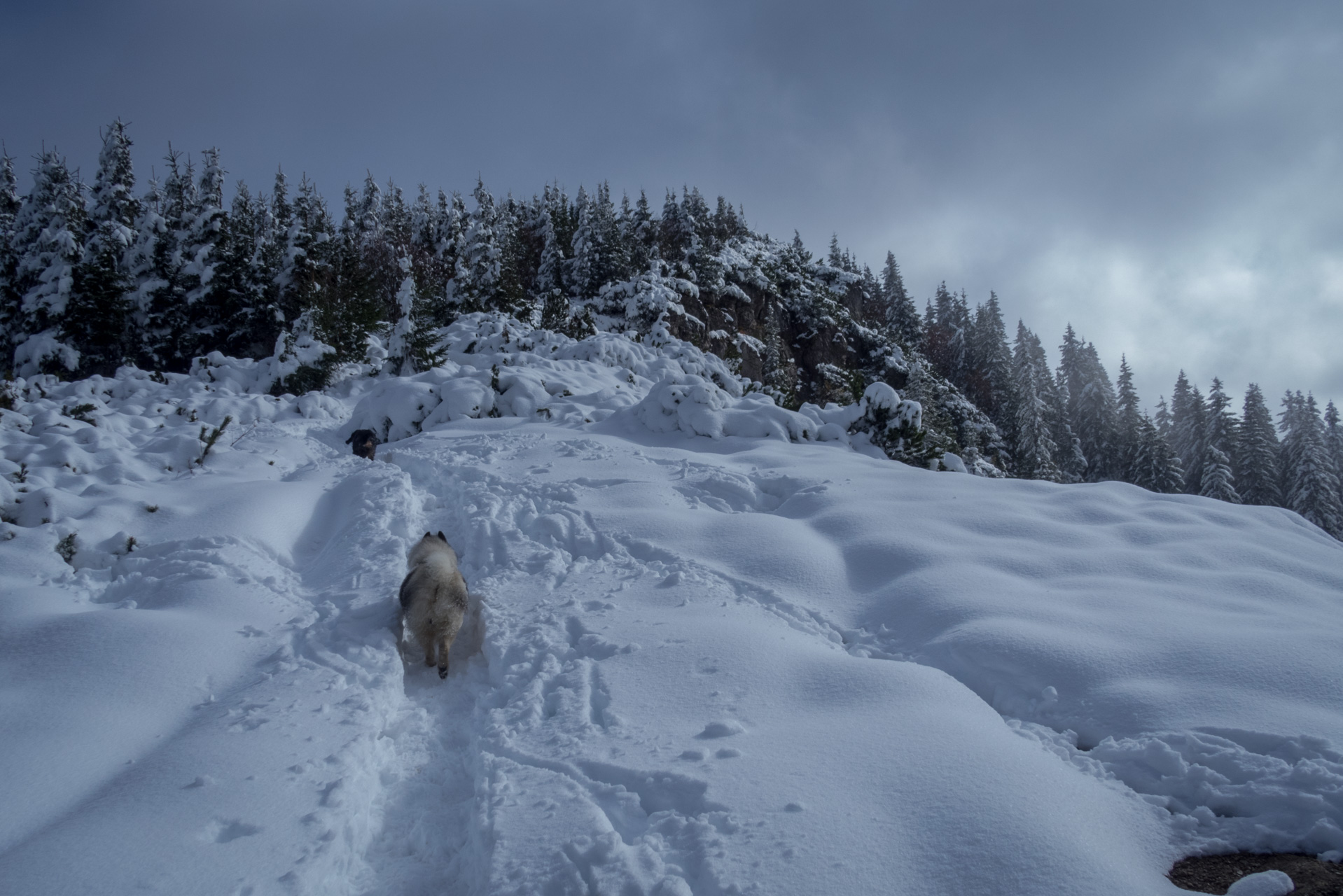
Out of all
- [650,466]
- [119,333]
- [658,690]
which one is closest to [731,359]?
[650,466]

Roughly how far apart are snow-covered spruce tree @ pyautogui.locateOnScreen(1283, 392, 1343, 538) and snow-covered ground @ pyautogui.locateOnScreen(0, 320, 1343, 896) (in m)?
32.7

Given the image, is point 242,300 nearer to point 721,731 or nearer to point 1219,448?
point 721,731

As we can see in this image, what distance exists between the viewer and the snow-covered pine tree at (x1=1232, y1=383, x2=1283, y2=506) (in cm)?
3100

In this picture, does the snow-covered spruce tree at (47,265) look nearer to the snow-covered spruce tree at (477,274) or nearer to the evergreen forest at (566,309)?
the evergreen forest at (566,309)

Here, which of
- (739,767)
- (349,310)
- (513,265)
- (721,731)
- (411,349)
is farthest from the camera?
(513,265)

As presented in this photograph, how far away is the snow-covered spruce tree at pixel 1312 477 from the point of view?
27.5 m

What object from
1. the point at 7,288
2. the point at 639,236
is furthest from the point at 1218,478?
the point at 7,288

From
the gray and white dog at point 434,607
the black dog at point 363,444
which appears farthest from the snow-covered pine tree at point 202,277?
the gray and white dog at point 434,607

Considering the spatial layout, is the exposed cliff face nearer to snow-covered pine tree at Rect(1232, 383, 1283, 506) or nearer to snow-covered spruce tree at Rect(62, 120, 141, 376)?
snow-covered pine tree at Rect(1232, 383, 1283, 506)

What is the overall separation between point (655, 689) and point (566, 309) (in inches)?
724

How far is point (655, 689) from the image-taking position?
11.5 ft

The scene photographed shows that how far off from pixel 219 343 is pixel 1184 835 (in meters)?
24.4

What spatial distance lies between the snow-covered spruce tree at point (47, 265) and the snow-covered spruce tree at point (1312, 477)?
47431mm

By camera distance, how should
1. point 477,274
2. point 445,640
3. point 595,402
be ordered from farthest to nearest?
point 477,274
point 595,402
point 445,640
